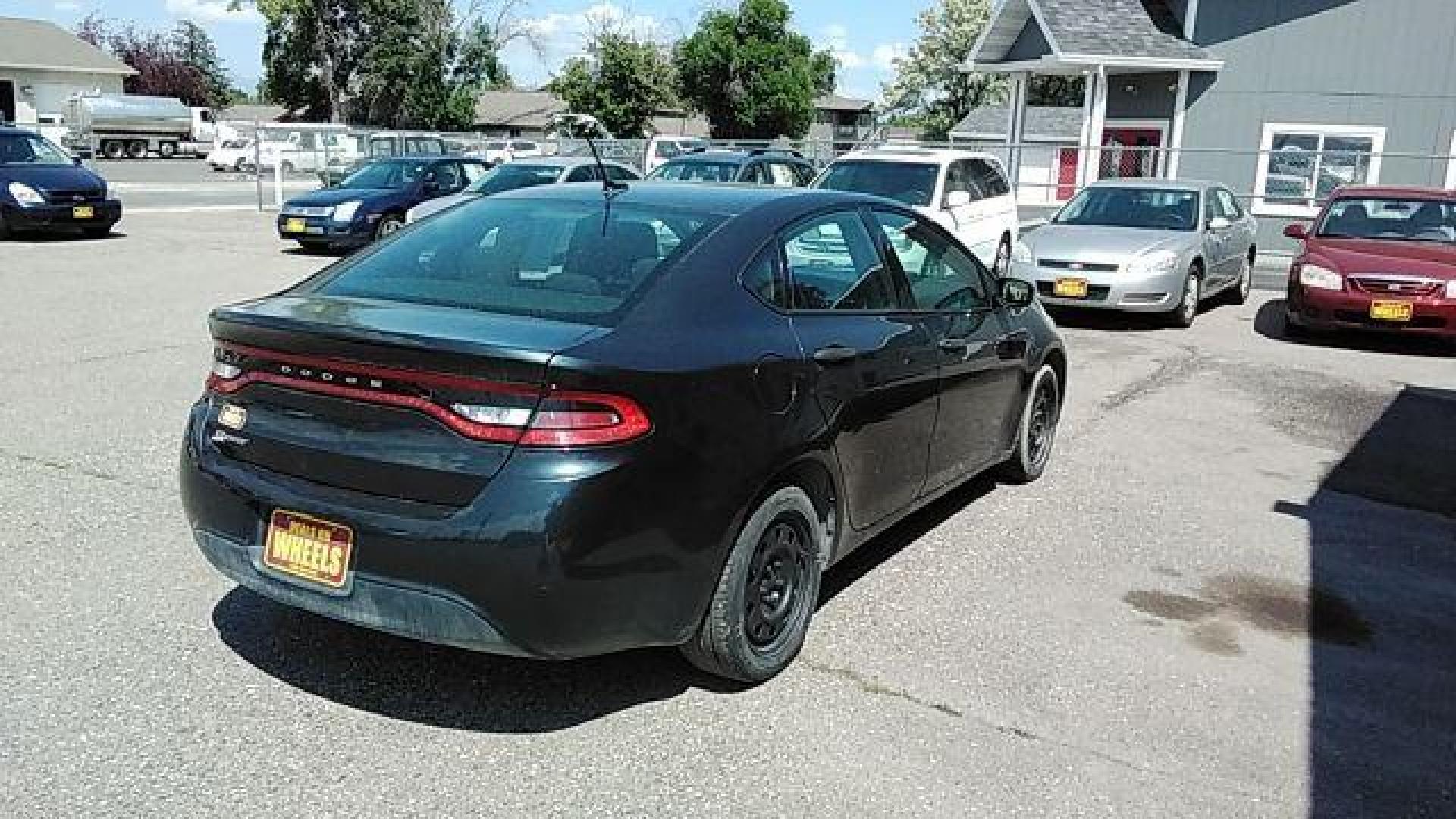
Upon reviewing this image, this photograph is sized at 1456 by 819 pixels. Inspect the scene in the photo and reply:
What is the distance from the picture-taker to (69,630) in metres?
4.09

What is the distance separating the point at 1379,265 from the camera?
11.2 meters

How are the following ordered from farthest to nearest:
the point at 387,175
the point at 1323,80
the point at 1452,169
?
1. the point at 1323,80
2. the point at 1452,169
3. the point at 387,175

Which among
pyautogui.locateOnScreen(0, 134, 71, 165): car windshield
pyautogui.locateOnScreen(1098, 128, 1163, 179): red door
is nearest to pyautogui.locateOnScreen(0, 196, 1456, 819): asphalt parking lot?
pyautogui.locateOnScreen(0, 134, 71, 165): car windshield

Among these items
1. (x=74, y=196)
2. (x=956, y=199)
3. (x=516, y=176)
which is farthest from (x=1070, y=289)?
(x=74, y=196)

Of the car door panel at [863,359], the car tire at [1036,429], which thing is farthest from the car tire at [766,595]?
the car tire at [1036,429]

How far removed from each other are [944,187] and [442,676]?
1070cm

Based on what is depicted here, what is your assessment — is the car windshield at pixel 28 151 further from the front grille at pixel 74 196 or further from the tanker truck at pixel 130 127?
the tanker truck at pixel 130 127

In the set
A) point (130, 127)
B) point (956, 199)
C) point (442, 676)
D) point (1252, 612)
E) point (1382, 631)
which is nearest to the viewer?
point (442, 676)

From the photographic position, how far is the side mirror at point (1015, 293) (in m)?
5.76

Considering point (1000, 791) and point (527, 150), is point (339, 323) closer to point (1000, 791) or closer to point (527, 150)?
point (1000, 791)

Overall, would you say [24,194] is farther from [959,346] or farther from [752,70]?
[752,70]

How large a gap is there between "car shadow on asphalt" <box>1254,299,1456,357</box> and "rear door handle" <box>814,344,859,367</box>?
9.19m

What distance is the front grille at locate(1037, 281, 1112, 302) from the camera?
1200 cm

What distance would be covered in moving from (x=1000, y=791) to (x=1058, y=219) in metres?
11.2
